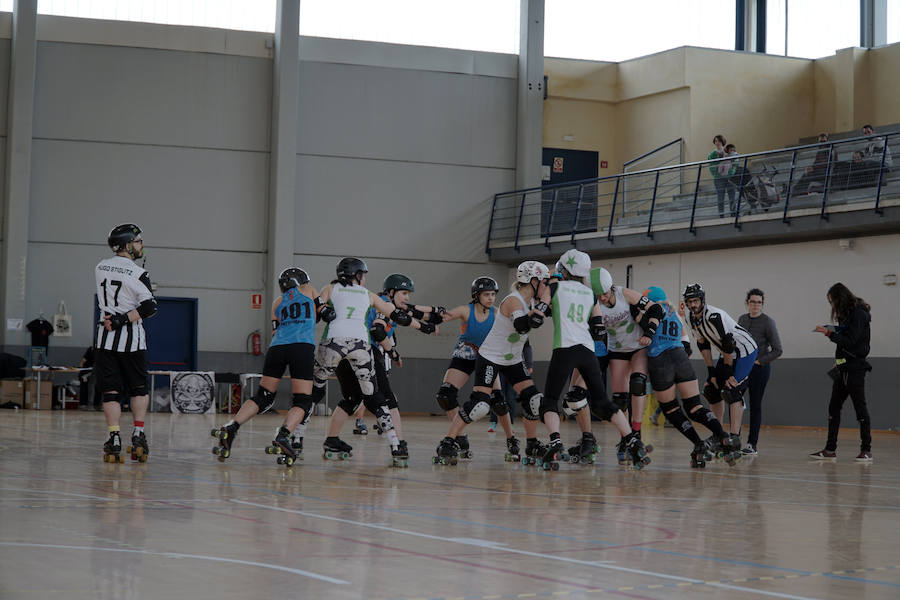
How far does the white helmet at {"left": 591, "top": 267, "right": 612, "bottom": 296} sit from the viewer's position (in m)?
9.59

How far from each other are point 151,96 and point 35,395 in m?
6.72

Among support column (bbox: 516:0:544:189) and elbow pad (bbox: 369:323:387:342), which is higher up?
support column (bbox: 516:0:544:189)

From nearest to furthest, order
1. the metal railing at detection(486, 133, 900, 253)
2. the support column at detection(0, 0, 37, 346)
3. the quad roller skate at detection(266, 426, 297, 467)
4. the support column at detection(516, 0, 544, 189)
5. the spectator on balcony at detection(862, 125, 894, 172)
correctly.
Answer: the quad roller skate at detection(266, 426, 297, 467) < the spectator on balcony at detection(862, 125, 894, 172) < the metal railing at detection(486, 133, 900, 253) < the support column at detection(0, 0, 37, 346) < the support column at detection(516, 0, 544, 189)

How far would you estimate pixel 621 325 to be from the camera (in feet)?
32.3

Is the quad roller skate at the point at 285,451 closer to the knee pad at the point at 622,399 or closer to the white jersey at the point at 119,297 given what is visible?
the white jersey at the point at 119,297

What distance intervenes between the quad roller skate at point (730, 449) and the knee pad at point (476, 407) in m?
2.16

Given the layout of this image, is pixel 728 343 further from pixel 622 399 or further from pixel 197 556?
pixel 197 556

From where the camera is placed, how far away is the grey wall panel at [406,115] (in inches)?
964

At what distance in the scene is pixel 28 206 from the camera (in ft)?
74.9

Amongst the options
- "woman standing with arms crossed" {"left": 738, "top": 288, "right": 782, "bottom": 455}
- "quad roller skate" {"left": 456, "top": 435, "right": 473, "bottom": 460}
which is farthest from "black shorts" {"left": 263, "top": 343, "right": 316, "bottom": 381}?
"woman standing with arms crossed" {"left": 738, "top": 288, "right": 782, "bottom": 455}

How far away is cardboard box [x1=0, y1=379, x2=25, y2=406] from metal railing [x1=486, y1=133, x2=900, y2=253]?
10.4 meters

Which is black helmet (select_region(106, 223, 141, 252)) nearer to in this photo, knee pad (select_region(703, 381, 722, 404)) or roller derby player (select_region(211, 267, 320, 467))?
roller derby player (select_region(211, 267, 320, 467))

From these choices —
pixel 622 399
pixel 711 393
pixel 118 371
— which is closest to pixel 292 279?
pixel 118 371

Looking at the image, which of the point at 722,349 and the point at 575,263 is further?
the point at 722,349
